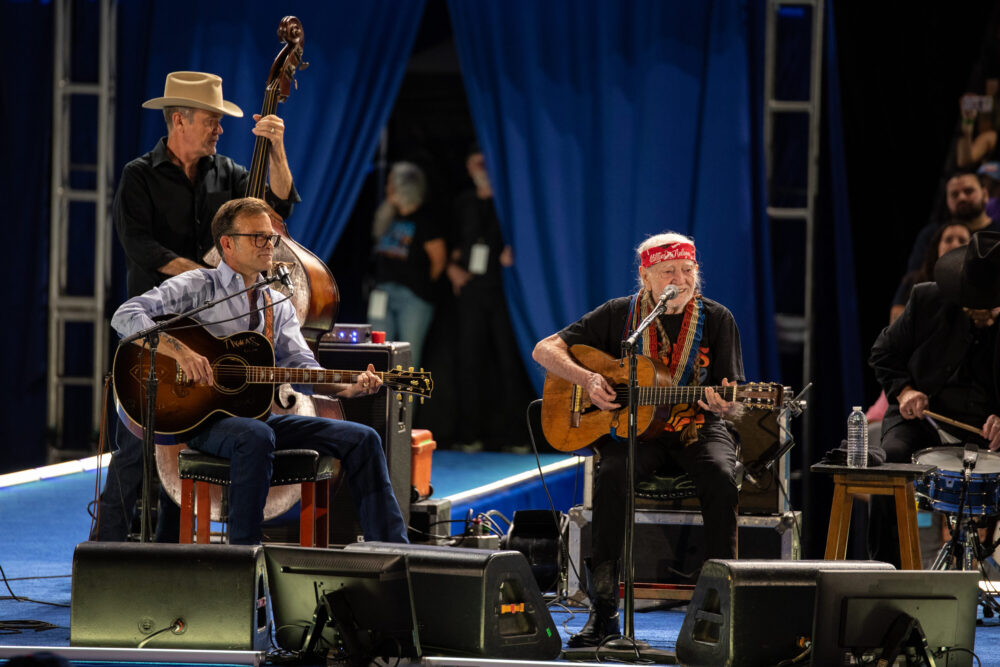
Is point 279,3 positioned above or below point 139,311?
above

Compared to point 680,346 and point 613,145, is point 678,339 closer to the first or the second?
point 680,346

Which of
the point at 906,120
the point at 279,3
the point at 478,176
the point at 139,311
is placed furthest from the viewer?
the point at 478,176

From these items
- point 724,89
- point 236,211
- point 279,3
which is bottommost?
point 236,211

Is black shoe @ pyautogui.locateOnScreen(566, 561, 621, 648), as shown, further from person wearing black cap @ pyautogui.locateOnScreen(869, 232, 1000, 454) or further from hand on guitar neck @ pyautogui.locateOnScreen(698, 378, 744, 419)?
person wearing black cap @ pyautogui.locateOnScreen(869, 232, 1000, 454)

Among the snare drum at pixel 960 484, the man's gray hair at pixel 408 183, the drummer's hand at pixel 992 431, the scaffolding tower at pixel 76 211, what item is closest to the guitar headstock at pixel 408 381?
the snare drum at pixel 960 484

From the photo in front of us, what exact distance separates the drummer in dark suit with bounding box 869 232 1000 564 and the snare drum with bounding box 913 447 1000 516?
1.12 ft

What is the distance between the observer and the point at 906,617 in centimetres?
328

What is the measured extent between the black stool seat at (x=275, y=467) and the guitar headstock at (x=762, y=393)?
1.46 metres

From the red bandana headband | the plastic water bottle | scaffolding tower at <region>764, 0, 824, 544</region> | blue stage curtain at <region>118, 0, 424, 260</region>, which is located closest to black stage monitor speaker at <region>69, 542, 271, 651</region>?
the red bandana headband

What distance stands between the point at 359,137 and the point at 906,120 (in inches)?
129

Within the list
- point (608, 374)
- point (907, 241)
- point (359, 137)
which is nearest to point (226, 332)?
point (608, 374)

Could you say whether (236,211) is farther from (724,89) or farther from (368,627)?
(724,89)

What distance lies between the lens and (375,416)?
5199 mm

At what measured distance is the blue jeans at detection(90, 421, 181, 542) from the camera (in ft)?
15.4
